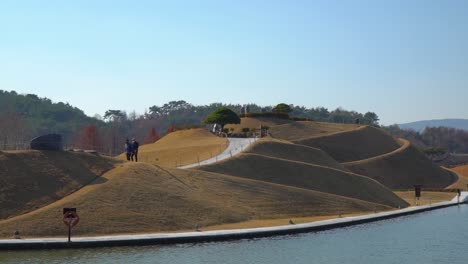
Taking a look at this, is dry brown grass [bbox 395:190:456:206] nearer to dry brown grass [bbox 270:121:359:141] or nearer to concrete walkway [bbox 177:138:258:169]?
concrete walkway [bbox 177:138:258:169]

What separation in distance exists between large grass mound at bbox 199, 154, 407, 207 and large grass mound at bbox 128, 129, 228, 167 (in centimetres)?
587

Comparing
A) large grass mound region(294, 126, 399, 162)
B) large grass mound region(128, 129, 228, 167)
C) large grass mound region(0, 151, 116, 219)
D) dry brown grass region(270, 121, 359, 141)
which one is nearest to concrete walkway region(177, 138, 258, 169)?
large grass mound region(128, 129, 228, 167)

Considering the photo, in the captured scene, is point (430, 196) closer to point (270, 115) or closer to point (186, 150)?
point (186, 150)

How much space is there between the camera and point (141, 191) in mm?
42500

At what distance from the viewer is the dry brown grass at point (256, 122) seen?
10638 centimetres

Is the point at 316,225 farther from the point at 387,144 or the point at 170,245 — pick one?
the point at 387,144

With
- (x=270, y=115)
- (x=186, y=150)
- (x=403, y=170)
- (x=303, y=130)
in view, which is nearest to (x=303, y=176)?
(x=186, y=150)

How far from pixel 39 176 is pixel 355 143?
7413cm

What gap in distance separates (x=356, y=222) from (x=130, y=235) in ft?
58.1

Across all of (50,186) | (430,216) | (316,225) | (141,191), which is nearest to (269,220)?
(316,225)

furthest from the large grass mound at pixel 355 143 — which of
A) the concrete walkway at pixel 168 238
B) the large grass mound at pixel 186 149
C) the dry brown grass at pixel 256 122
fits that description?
the concrete walkway at pixel 168 238

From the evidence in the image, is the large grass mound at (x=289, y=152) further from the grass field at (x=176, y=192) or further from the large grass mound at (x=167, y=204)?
the large grass mound at (x=167, y=204)

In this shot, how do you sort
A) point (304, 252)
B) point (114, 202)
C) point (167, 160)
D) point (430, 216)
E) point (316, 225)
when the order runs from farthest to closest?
point (167, 160)
point (430, 216)
point (316, 225)
point (114, 202)
point (304, 252)

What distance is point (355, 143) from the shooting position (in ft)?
355
